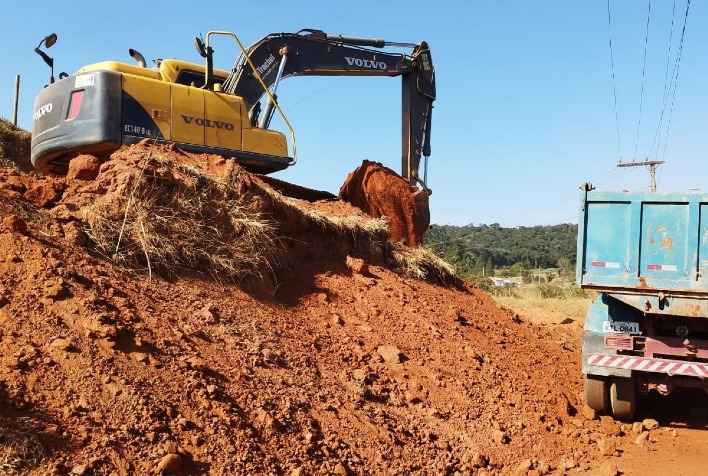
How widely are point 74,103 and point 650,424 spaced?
299 inches

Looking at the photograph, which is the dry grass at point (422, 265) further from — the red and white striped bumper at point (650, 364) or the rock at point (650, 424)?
the rock at point (650, 424)

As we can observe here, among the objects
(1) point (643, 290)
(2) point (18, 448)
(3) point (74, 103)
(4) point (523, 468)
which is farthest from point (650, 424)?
(3) point (74, 103)

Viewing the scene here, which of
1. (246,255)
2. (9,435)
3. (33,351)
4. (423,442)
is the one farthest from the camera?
(246,255)

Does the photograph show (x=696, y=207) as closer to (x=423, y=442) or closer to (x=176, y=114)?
(x=423, y=442)

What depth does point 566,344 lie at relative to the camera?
975 cm

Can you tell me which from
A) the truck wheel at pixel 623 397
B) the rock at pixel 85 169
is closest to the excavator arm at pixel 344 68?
the rock at pixel 85 169

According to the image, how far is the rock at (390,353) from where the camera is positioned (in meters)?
6.64

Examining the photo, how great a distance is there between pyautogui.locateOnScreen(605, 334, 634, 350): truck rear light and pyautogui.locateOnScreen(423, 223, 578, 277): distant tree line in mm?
34642

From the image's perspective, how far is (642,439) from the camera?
625 centimetres

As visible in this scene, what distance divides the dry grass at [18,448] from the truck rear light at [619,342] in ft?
17.2

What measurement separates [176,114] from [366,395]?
4.70m

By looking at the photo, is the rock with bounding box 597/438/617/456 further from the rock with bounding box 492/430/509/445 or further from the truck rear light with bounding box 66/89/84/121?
the truck rear light with bounding box 66/89/84/121

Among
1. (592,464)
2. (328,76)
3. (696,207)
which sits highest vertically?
(328,76)

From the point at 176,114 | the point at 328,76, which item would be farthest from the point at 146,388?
the point at 328,76
